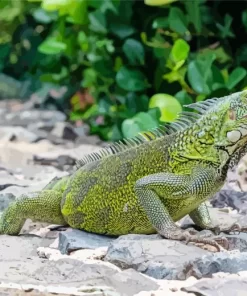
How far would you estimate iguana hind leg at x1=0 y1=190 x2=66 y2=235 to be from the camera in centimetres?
543

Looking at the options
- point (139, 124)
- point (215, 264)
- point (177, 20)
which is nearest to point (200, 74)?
point (139, 124)

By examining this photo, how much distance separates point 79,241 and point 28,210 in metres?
0.63

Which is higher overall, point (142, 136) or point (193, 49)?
point (142, 136)

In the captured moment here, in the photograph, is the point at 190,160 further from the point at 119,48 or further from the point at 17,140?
the point at 17,140

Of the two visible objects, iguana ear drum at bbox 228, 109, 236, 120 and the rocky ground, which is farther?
iguana ear drum at bbox 228, 109, 236, 120

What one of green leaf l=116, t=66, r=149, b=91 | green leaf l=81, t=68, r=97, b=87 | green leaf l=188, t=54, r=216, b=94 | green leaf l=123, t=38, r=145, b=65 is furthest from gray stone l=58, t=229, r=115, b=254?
green leaf l=81, t=68, r=97, b=87

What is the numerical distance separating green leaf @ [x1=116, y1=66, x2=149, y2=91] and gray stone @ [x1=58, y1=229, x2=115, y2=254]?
3.52 metres

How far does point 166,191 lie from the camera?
488cm

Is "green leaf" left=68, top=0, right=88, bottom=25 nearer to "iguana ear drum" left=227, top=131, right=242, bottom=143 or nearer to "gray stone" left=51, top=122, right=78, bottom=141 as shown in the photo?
"gray stone" left=51, top=122, right=78, bottom=141

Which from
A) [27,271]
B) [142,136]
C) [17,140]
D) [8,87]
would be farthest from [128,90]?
[8,87]

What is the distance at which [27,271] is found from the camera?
13.9 ft

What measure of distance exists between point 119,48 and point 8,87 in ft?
25.2

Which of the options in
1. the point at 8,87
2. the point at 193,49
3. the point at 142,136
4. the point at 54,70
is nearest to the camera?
the point at 142,136

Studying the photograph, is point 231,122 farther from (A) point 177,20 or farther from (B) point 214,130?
(A) point 177,20
